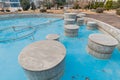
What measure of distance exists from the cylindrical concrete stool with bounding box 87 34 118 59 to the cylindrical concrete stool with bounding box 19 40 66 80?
7.49ft

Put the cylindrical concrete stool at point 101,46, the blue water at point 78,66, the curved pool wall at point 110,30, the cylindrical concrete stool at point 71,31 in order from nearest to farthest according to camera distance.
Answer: the blue water at point 78,66 → the cylindrical concrete stool at point 101,46 → the curved pool wall at point 110,30 → the cylindrical concrete stool at point 71,31

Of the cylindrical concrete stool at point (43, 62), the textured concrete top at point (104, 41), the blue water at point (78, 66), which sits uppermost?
the textured concrete top at point (104, 41)

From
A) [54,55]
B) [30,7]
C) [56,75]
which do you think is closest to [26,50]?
[54,55]

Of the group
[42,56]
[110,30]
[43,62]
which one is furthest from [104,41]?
[43,62]

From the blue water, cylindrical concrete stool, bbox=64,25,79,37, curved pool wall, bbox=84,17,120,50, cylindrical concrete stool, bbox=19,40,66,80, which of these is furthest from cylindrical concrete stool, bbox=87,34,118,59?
cylindrical concrete stool, bbox=64,25,79,37

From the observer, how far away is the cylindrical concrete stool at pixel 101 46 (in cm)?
589

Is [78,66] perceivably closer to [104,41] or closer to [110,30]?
[104,41]

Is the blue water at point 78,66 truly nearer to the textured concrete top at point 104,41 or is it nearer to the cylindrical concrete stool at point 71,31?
the textured concrete top at point 104,41

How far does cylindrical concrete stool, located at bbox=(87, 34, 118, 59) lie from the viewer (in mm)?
5894

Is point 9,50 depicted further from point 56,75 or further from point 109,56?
point 109,56

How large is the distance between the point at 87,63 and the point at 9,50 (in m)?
5.46

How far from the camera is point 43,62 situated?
412 centimetres

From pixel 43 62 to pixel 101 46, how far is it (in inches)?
135

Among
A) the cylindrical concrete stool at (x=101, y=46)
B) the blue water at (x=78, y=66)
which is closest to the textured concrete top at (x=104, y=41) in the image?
the cylindrical concrete stool at (x=101, y=46)
